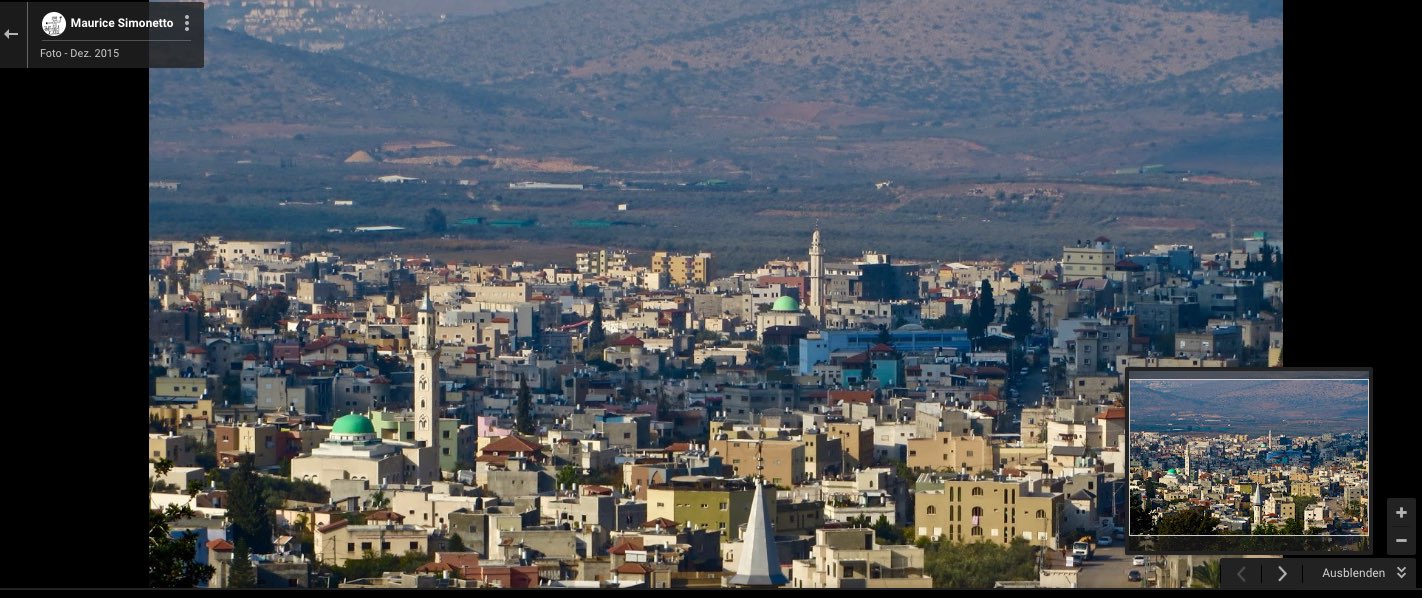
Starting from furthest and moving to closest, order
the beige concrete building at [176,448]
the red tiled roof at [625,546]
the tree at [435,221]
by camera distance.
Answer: the tree at [435,221]
the beige concrete building at [176,448]
the red tiled roof at [625,546]


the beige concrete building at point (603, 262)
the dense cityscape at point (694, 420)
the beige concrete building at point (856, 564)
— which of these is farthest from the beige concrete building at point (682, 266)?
the beige concrete building at point (856, 564)

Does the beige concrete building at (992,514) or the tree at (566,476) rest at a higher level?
the beige concrete building at (992,514)

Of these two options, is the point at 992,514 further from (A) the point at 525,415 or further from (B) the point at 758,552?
(A) the point at 525,415

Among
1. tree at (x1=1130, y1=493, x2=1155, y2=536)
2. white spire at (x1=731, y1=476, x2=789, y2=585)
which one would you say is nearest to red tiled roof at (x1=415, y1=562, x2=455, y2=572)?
white spire at (x1=731, y1=476, x2=789, y2=585)

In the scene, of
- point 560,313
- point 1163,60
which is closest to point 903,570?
point 560,313

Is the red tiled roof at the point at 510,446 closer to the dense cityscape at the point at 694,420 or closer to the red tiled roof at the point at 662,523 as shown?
the dense cityscape at the point at 694,420

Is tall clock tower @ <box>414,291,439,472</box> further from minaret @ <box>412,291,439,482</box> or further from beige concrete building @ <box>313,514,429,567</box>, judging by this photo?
beige concrete building @ <box>313,514,429,567</box>

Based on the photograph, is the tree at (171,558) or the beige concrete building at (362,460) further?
the beige concrete building at (362,460)
